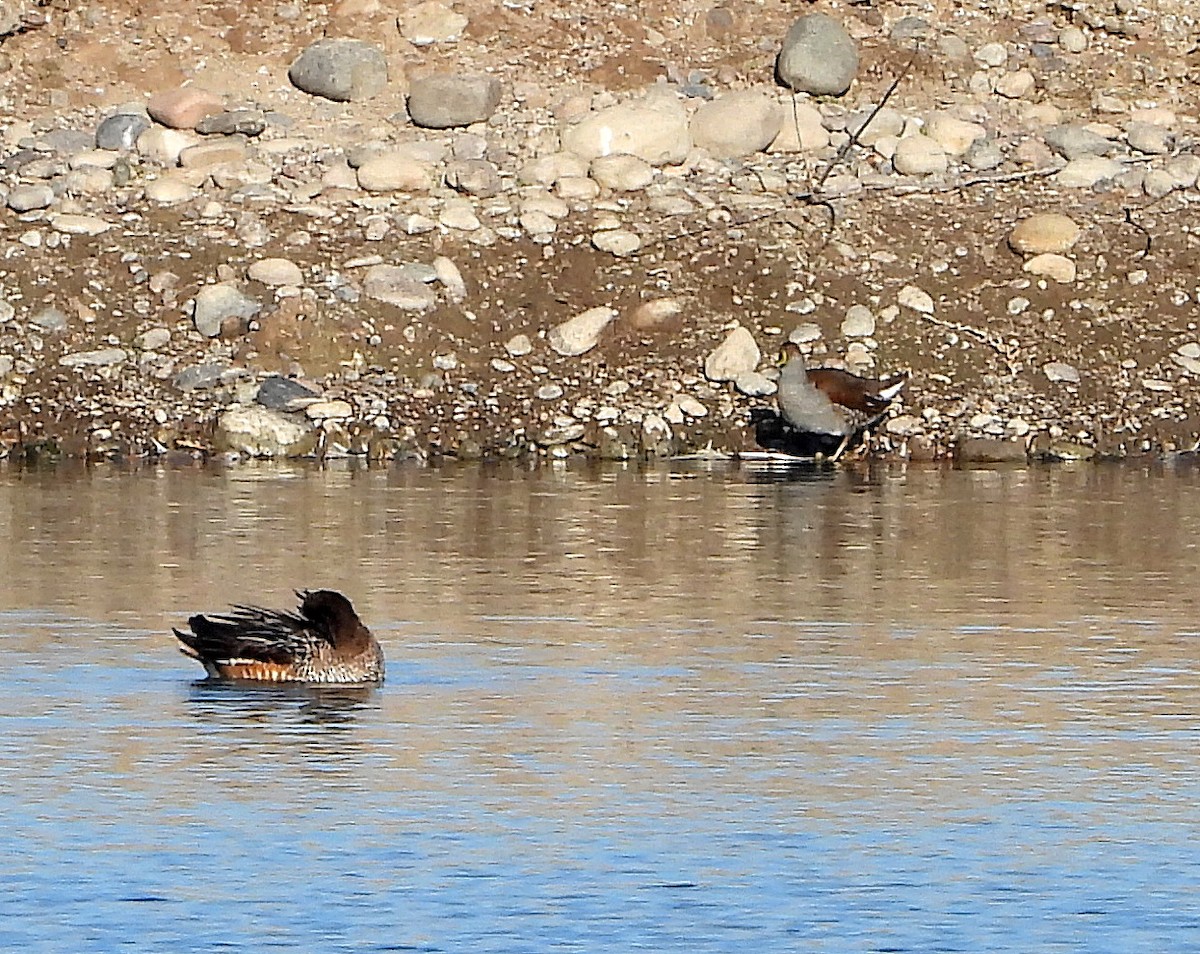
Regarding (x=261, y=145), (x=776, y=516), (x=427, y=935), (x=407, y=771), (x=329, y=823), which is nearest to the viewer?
(x=427, y=935)

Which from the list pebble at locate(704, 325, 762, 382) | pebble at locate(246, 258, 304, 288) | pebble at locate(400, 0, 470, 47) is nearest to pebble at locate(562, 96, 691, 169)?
pebble at locate(400, 0, 470, 47)

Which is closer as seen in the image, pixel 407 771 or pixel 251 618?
pixel 407 771

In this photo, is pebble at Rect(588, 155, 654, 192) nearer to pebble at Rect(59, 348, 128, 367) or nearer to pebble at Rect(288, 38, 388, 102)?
pebble at Rect(288, 38, 388, 102)

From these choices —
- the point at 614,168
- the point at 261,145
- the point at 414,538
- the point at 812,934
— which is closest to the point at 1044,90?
the point at 614,168

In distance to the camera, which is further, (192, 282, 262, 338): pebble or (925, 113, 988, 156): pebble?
(925, 113, 988, 156): pebble

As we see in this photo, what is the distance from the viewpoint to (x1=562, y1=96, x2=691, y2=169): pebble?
2434 cm

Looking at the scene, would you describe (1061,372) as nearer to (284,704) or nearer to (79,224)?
(79,224)

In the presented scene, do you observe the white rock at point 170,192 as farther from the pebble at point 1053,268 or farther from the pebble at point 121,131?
the pebble at point 1053,268

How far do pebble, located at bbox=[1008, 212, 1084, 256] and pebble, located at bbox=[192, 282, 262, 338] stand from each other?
20.8 ft

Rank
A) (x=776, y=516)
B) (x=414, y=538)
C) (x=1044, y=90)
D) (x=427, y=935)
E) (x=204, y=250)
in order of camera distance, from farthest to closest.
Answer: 1. (x=1044, y=90)
2. (x=204, y=250)
3. (x=776, y=516)
4. (x=414, y=538)
5. (x=427, y=935)

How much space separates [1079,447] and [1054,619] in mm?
8638

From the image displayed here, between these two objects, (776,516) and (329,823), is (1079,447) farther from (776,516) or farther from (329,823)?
(329,823)

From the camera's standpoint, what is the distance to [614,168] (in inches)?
945

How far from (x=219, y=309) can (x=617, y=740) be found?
1309cm
